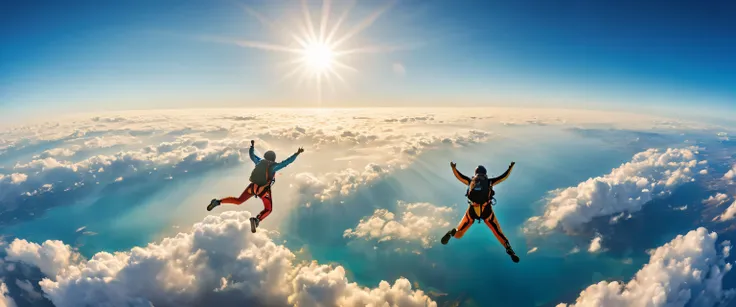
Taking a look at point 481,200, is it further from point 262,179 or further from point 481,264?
point 481,264

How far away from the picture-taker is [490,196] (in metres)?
6.57

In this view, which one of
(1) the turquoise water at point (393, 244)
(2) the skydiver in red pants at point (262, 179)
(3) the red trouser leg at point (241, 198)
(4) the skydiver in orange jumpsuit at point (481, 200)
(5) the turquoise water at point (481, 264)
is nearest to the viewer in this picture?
(4) the skydiver in orange jumpsuit at point (481, 200)

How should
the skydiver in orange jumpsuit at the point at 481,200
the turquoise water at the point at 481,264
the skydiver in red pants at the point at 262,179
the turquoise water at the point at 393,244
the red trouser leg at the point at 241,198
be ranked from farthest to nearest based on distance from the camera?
the turquoise water at the point at 393,244
the turquoise water at the point at 481,264
the red trouser leg at the point at 241,198
the skydiver in red pants at the point at 262,179
the skydiver in orange jumpsuit at the point at 481,200

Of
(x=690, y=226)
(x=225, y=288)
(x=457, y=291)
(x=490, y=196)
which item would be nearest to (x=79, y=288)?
(x=225, y=288)

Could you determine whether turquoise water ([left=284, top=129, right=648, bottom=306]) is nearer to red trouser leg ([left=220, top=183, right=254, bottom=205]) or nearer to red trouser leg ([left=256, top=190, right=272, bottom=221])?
red trouser leg ([left=256, top=190, right=272, bottom=221])

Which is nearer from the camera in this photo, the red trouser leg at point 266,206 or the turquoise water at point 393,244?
the red trouser leg at point 266,206

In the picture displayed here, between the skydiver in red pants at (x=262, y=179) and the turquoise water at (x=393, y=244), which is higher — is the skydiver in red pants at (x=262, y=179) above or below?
above

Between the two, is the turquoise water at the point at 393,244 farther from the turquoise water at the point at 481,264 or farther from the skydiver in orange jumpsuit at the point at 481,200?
the skydiver in orange jumpsuit at the point at 481,200

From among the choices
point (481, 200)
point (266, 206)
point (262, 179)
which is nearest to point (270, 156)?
point (262, 179)

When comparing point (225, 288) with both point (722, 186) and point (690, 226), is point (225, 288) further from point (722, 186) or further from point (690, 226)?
point (722, 186)

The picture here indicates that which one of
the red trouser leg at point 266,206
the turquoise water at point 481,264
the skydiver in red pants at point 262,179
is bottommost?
the turquoise water at point 481,264

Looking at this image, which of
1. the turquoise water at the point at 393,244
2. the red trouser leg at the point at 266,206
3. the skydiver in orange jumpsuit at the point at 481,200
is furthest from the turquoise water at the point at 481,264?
the skydiver in orange jumpsuit at the point at 481,200

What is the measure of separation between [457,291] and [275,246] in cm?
8287

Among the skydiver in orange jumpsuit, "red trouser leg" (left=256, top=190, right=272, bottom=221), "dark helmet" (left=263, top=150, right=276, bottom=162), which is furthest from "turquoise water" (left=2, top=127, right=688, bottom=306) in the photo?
the skydiver in orange jumpsuit
